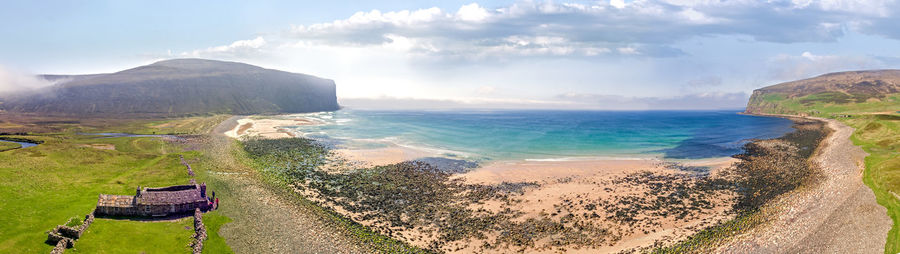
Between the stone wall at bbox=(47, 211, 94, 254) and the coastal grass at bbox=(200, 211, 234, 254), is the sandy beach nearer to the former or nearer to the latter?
the coastal grass at bbox=(200, 211, 234, 254)

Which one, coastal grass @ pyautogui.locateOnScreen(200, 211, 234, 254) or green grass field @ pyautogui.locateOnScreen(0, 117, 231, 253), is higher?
green grass field @ pyautogui.locateOnScreen(0, 117, 231, 253)

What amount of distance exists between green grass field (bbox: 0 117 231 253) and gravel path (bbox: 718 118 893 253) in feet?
141

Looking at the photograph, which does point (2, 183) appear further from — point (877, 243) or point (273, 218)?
point (877, 243)

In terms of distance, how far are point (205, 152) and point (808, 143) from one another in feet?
412

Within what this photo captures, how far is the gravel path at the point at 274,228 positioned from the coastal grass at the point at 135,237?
3.09 m

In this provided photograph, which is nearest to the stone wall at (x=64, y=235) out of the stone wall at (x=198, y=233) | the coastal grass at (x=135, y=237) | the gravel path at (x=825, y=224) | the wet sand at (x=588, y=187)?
the coastal grass at (x=135, y=237)

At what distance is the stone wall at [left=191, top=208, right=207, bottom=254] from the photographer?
27.4 metres

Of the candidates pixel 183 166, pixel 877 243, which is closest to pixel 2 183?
pixel 183 166

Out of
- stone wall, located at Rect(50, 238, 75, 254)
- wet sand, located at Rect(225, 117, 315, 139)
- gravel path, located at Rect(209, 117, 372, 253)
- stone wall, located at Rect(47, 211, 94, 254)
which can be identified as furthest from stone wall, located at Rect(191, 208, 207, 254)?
wet sand, located at Rect(225, 117, 315, 139)

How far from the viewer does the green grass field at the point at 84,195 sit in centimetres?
2716

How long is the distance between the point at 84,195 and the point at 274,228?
22.7 metres

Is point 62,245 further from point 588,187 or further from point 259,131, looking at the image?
point 259,131

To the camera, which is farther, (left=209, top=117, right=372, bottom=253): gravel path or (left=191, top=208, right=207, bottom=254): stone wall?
(left=209, top=117, right=372, bottom=253): gravel path

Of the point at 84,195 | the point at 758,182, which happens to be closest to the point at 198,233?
the point at 84,195
